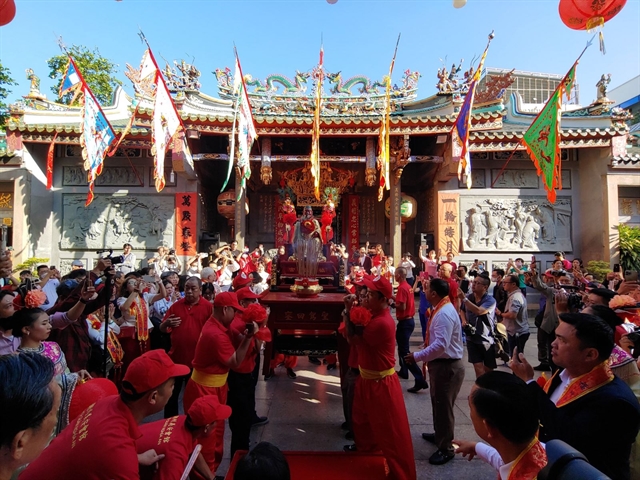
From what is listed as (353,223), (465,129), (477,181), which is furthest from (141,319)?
(477,181)

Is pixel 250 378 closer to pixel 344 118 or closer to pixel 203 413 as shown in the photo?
pixel 203 413

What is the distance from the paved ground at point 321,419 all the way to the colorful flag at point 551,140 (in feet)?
16.8

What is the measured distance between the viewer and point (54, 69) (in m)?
17.7

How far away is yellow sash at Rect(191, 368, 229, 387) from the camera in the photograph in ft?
8.55

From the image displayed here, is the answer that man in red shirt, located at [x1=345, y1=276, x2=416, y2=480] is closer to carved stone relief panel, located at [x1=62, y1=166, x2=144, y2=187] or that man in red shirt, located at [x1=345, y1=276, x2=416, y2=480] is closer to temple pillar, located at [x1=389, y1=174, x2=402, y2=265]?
temple pillar, located at [x1=389, y1=174, x2=402, y2=265]

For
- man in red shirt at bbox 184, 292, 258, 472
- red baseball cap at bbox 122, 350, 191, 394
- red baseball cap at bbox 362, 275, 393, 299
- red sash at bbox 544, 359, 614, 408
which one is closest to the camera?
red baseball cap at bbox 122, 350, 191, 394

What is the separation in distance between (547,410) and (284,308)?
2703 millimetres

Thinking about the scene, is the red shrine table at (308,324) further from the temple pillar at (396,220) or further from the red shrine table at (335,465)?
the temple pillar at (396,220)

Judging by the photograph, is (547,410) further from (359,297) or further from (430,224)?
(430,224)

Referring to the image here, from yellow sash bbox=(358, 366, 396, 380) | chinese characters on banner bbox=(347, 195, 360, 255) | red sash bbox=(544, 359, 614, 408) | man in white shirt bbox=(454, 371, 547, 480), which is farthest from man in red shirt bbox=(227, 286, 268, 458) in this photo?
chinese characters on banner bbox=(347, 195, 360, 255)

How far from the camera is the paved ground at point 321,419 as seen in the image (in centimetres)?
287

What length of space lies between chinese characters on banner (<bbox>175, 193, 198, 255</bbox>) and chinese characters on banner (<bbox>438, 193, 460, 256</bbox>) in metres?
7.67

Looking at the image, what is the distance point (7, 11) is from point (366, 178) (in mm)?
8988

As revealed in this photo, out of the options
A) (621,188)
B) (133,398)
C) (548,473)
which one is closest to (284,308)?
(133,398)
